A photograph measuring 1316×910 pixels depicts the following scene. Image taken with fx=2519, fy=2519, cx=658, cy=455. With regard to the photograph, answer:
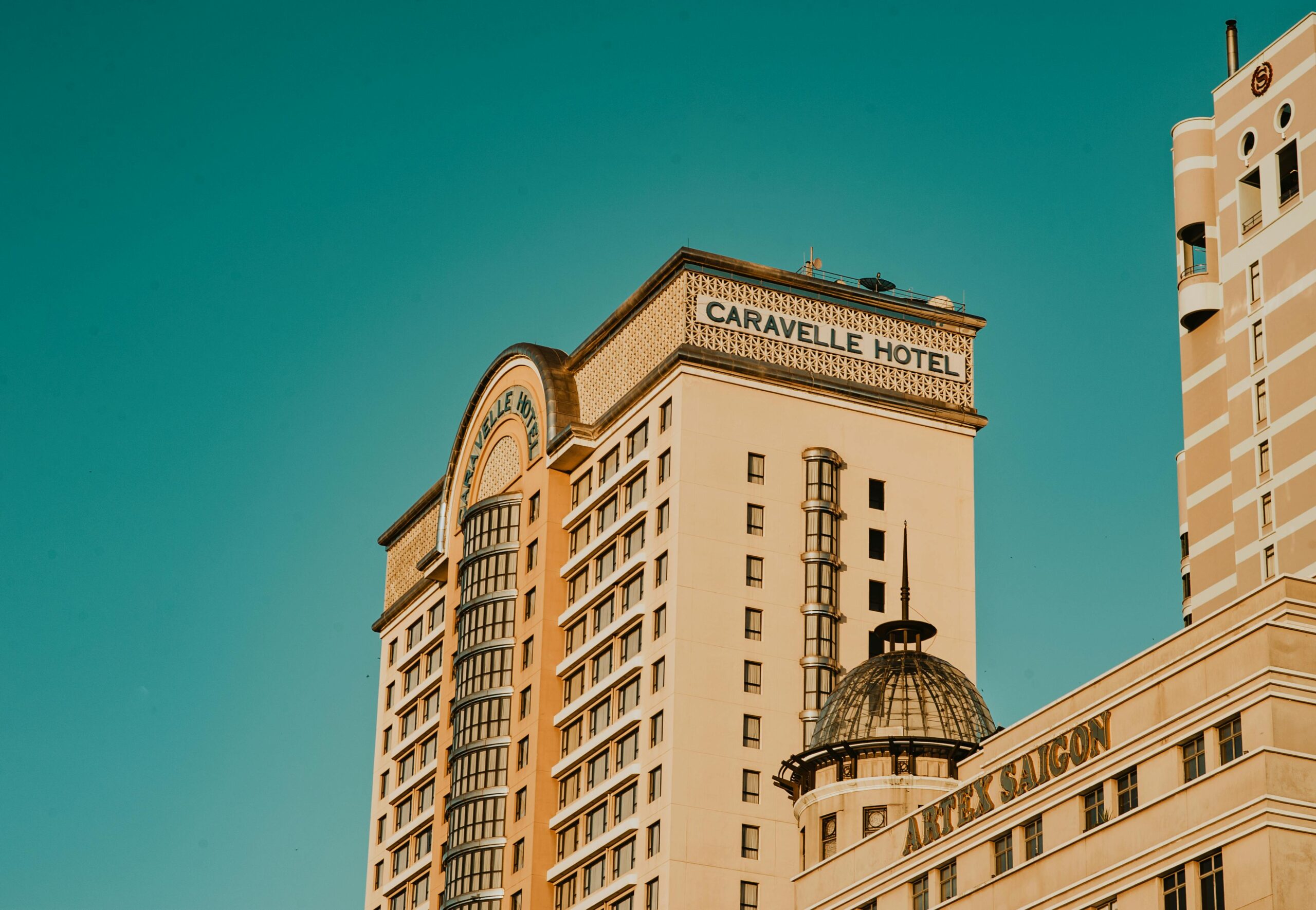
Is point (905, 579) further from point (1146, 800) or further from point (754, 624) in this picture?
point (1146, 800)

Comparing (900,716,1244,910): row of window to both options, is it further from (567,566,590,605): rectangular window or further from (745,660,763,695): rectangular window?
(567,566,590,605): rectangular window

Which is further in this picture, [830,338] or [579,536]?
[579,536]

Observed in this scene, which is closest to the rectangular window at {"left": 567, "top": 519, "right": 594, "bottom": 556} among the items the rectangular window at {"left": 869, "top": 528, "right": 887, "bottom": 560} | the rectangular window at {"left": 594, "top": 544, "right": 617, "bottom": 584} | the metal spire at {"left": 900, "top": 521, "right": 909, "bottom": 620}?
the rectangular window at {"left": 594, "top": 544, "right": 617, "bottom": 584}

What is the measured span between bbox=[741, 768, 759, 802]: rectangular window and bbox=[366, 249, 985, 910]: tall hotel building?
0.44 feet

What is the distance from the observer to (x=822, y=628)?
118 metres

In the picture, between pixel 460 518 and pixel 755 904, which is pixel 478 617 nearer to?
pixel 460 518

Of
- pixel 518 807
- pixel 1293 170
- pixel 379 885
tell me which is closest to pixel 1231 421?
pixel 1293 170

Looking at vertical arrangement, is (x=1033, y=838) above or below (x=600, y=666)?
below

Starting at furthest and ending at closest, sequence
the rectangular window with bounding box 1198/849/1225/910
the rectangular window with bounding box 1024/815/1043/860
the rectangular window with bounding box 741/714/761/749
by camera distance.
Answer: the rectangular window with bounding box 741/714/761/749 → the rectangular window with bounding box 1024/815/1043/860 → the rectangular window with bounding box 1198/849/1225/910

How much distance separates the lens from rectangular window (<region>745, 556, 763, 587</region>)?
119062mm

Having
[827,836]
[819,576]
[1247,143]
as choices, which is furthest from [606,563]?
[1247,143]

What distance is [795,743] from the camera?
116 m

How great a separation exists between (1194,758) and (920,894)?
16.2m

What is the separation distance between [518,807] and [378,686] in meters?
28.9
